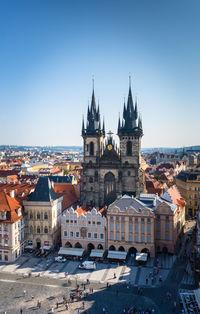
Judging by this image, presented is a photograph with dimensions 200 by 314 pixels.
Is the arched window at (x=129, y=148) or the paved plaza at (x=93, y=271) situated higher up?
the arched window at (x=129, y=148)

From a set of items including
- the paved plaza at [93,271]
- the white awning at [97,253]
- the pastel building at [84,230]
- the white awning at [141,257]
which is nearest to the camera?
the paved plaza at [93,271]

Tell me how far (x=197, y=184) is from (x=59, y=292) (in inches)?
2701

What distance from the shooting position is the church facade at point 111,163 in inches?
3733

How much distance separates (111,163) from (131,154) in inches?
280

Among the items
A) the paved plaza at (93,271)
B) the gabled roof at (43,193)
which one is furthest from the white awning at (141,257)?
the gabled roof at (43,193)

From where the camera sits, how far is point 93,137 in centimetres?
9969

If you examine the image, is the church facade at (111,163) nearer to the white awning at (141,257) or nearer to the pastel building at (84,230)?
the pastel building at (84,230)

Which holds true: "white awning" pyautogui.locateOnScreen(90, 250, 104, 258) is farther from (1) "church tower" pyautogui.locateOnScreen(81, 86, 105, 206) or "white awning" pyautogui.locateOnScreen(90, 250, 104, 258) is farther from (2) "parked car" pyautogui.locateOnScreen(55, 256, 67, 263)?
(1) "church tower" pyautogui.locateOnScreen(81, 86, 105, 206)

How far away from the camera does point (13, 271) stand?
6381 cm

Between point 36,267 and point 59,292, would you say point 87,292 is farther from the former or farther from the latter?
point 36,267

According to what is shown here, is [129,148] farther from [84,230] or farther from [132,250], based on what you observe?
[132,250]

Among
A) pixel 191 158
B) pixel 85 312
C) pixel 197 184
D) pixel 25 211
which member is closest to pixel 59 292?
pixel 85 312

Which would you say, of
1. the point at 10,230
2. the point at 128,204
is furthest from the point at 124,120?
the point at 10,230

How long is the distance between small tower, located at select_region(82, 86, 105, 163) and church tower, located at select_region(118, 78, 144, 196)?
7608mm
